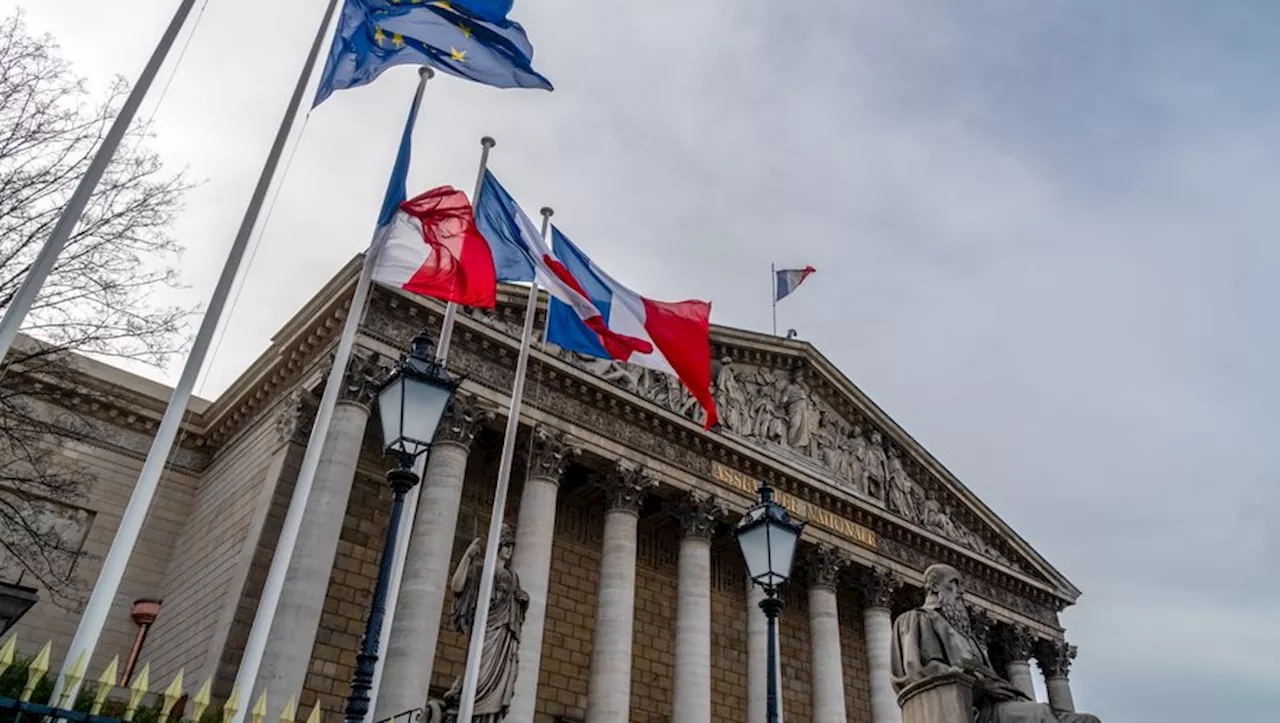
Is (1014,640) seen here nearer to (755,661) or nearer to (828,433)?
(828,433)

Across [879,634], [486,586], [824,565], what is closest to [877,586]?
[879,634]

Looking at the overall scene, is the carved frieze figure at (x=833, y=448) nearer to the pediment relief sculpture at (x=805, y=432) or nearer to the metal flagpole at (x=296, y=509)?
the pediment relief sculpture at (x=805, y=432)

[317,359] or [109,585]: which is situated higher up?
[317,359]

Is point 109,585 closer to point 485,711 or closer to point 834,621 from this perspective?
point 485,711

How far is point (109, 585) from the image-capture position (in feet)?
22.3

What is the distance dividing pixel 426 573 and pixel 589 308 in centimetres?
665

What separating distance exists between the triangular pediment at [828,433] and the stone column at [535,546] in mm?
2323

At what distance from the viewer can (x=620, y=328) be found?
505 inches

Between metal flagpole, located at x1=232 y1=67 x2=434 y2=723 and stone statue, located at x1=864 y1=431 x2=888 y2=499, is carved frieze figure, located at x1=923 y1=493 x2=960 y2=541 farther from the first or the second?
metal flagpole, located at x1=232 y1=67 x2=434 y2=723

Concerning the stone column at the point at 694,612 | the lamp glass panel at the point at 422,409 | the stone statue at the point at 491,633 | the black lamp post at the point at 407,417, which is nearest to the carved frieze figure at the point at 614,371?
the stone column at the point at 694,612

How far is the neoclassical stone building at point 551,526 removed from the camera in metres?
16.6

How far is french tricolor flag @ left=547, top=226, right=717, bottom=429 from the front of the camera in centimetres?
1272

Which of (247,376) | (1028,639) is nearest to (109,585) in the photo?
(247,376)

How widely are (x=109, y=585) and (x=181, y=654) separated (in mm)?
12177
